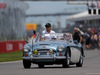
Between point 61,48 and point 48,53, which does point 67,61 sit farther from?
point 48,53

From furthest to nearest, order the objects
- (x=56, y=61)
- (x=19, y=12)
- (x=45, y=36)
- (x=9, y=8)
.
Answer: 1. (x=19, y=12)
2. (x=9, y=8)
3. (x=45, y=36)
4. (x=56, y=61)

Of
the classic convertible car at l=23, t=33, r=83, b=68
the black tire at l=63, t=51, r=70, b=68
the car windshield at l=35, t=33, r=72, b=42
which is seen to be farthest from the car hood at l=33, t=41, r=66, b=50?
the car windshield at l=35, t=33, r=72, b=42

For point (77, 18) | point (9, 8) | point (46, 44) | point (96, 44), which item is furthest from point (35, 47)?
point (77, 18)

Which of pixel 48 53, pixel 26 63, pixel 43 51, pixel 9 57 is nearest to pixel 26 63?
pixel 26 63

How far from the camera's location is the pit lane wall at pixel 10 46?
36156 millimetres

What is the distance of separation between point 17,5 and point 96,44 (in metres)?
9.21

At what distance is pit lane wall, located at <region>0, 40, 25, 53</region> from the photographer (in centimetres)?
3616

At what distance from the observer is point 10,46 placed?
127 feet

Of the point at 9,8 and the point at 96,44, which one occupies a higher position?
the point at 9,8

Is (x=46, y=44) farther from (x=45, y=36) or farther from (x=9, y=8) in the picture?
(x=9, y=8)

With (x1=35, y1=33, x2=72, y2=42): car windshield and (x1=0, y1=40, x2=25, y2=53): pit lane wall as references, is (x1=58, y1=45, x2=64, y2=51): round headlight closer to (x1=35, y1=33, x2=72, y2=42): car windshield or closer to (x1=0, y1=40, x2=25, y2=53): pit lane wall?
(x1=35, y1=33, x2=72, y2=42): car windshield

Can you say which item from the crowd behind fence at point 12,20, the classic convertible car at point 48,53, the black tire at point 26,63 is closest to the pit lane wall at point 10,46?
the crowd behind fence at point 12,20

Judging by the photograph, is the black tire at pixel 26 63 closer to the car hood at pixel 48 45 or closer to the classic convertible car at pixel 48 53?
the classic convertible car at pixel 48 53

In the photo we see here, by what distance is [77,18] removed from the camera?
84062 millimetres
